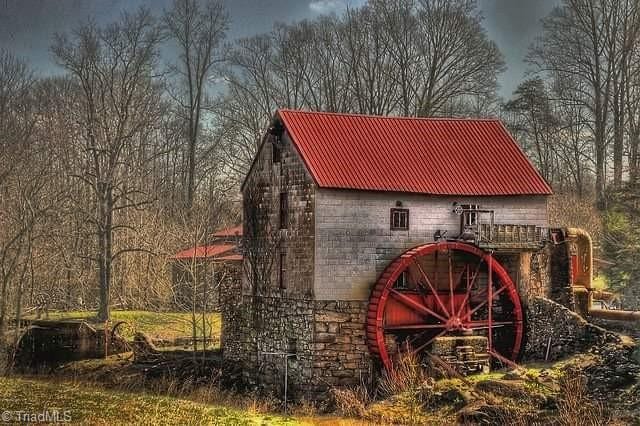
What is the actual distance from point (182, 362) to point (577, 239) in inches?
594

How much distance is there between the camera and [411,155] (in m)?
29.6

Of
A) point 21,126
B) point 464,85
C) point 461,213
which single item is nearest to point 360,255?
point 461,213

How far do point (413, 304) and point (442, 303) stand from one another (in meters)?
1.38

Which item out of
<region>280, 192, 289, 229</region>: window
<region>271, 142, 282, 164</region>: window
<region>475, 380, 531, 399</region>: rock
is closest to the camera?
<region>475, 380, 531, 399</region>: rock

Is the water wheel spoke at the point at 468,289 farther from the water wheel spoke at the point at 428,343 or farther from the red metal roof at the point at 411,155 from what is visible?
the red metal roof at the point at 411,155

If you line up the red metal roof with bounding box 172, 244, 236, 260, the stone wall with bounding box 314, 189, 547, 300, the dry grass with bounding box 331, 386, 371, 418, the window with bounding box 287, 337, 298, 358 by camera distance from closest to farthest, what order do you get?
the dry grass with bounding box 331, 386, 371, 418
the stone wall with bounding box 314, 189, 547, 300
the window with bounding box 287, 337, 298, 358
the red metal roof with bounding box 172, 244, 236, 260

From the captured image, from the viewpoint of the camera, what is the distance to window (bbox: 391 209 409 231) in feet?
91.7

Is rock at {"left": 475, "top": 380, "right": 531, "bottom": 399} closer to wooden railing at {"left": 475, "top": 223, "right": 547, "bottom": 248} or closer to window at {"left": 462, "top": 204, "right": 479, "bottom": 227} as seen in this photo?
wooden railing at {"left": 475, "top": 223, "right": 547, "bottom": 248}

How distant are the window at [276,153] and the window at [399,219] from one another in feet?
14.7

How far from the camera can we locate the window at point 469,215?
2892 centimetres

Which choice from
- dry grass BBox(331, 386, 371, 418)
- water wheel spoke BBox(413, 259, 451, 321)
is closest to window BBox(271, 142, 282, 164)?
water wheel spoke BBox(413, 259, 451, 321)

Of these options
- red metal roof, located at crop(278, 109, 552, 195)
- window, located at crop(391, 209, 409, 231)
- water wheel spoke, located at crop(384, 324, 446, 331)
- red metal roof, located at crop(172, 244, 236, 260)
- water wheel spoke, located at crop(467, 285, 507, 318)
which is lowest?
water wheel spoke, located at crop(384, 324, 446, 331)

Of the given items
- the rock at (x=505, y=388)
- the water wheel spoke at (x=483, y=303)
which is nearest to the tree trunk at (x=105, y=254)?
the water wheel spoke at (x=483, y=303)

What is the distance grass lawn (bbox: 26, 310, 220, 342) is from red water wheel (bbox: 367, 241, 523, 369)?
9312 millimetres
